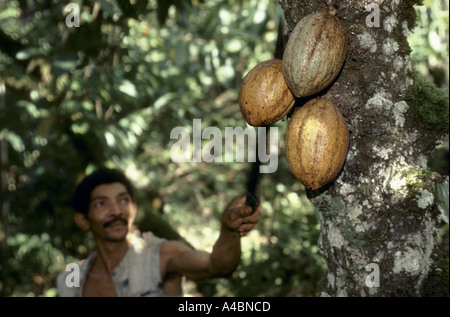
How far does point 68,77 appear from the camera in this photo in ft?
8.32

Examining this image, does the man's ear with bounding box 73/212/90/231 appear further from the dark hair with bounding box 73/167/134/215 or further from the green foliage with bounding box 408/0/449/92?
the green foliage with bounding box 408/0/449/92

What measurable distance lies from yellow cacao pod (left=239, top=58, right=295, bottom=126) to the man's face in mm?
1253

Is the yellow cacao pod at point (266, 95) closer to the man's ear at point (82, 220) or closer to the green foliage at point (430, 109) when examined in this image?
the green foliage at point (430, 109)

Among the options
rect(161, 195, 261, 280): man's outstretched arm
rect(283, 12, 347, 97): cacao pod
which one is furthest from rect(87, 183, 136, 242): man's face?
rect(283, 12, 347, 97): cacao pod

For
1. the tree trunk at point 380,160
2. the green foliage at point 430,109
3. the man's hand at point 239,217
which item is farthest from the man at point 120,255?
the green foliage at point 430,109

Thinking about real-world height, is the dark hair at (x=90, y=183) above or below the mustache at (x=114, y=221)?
above

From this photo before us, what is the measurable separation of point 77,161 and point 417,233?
2124 millimetres

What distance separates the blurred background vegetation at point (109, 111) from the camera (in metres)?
2.33

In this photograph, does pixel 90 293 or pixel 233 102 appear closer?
pixel 90 293

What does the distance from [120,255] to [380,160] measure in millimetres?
1507

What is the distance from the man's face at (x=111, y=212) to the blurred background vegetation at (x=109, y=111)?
1.06 ft

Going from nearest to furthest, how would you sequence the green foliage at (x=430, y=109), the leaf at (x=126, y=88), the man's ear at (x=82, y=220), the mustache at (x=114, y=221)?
the green foliage at (x=430, y=109)
the mustache at (x=114, y=221)
the man's ear at (x=82, y=220)
the leaf at (x=126, y=88)
